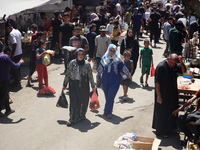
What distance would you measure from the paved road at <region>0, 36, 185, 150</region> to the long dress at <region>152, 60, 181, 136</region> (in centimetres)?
26

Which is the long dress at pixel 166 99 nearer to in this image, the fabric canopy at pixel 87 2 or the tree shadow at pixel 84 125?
the tree shadow at pixel 84 125

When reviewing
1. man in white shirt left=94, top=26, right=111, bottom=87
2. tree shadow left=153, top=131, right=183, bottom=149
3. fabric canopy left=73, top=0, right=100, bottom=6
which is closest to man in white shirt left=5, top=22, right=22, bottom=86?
man in white shirt left=94, top=26, right=111, bottom=87

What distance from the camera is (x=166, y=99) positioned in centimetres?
761

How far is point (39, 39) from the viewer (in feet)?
36.8

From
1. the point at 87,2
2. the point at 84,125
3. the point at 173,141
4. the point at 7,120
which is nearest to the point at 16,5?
the point at 7,120

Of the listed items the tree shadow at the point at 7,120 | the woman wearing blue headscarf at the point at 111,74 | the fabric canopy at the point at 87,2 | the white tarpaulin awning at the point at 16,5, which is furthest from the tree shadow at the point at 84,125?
the fabric canopy at the point at 87,2

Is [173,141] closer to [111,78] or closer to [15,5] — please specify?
[111,78]

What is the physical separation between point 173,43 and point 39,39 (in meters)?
4.44

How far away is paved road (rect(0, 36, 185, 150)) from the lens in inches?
292

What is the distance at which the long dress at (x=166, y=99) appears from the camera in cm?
752

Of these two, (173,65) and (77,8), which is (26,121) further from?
(77,8)

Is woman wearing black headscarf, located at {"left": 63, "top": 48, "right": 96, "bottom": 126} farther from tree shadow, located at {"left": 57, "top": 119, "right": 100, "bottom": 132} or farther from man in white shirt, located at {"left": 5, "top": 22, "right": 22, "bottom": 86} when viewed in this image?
man in white shirt, located at {"left": 5, "top": 22, "right": 22, "bottom": 86}

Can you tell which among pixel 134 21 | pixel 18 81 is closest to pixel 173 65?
pixel 18 81

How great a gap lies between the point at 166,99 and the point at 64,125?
2530 millimetres
